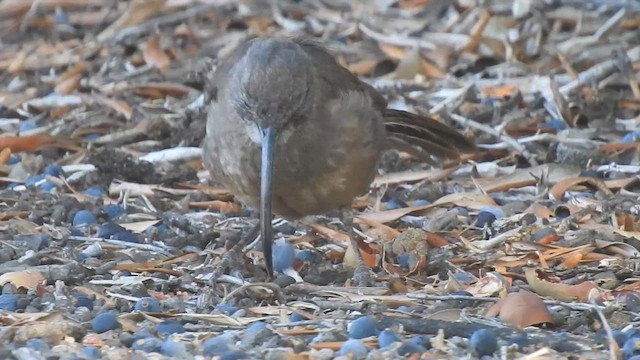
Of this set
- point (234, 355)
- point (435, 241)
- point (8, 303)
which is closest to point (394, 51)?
point (435, 241)

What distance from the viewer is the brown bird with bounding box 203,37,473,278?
5.38 metres

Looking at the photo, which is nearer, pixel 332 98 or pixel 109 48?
pixel 332 98

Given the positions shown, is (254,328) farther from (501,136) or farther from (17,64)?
(17,64)

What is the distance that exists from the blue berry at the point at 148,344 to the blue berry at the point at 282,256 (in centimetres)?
118

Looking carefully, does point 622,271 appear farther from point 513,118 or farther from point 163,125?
point 163,125

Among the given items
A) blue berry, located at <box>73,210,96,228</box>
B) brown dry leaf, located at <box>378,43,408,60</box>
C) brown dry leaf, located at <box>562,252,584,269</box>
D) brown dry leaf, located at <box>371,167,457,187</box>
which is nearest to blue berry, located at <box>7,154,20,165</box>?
blue berry, located at <box>73,210,96,228</box>

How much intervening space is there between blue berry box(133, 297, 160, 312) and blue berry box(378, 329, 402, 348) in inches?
36.2

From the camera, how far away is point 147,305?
4934 millimetres

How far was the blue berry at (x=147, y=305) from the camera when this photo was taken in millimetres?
4910

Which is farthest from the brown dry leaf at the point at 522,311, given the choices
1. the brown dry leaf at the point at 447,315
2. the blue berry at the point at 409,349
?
the blue berry at the point at 409,349

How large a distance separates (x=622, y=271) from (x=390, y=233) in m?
1.27

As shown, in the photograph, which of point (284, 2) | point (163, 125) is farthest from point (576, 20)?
point (163, 125)

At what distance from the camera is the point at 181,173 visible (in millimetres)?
7152

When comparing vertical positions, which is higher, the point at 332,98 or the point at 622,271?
the point at 332,98
